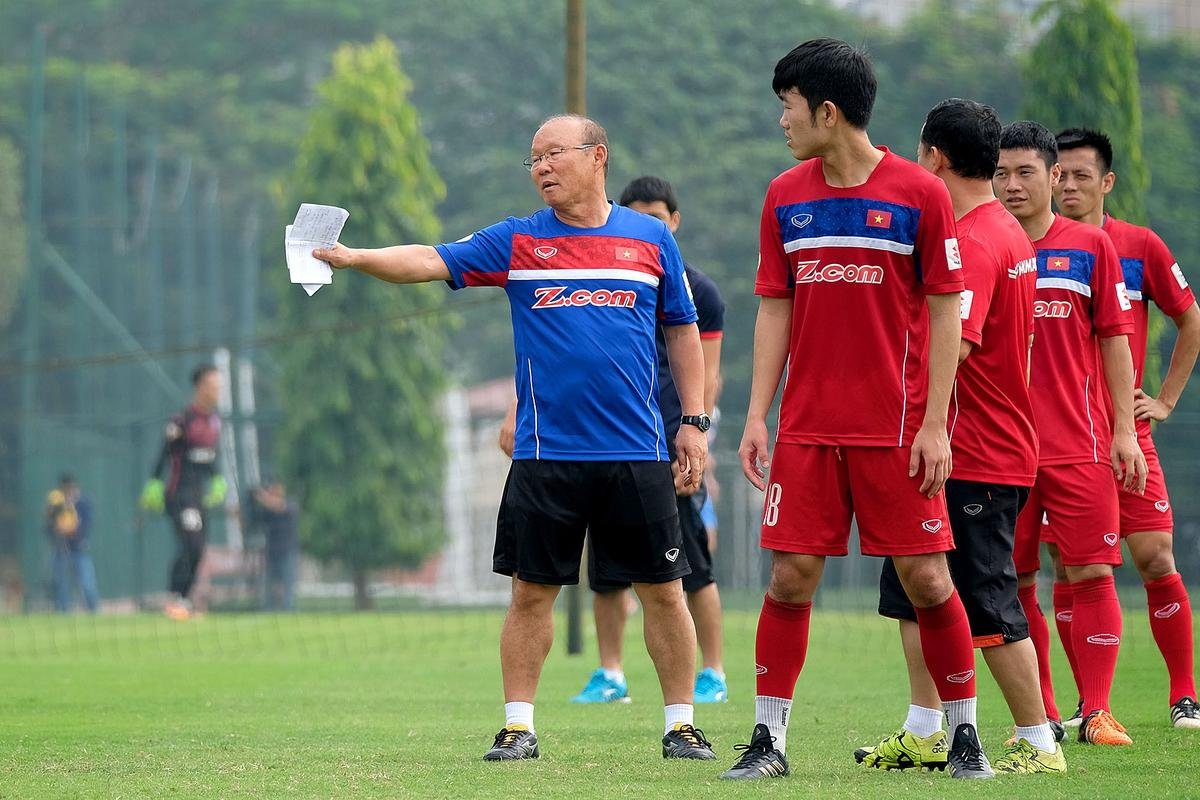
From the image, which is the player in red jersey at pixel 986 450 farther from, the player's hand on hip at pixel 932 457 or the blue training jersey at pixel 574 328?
the blue training jersey at pixel 574 328

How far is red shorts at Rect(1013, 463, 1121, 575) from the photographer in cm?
701

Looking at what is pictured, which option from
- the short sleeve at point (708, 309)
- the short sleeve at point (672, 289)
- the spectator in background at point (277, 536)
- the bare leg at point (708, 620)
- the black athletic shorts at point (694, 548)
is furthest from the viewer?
the spectator in background at point (277, 536)

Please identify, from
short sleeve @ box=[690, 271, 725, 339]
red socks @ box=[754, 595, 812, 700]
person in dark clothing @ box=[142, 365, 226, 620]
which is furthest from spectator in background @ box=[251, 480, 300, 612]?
red socks @ box=[754, 595, 812, 700]

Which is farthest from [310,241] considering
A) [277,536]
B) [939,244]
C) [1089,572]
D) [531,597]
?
[277,536]

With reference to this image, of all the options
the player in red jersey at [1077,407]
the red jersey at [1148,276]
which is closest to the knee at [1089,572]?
the player in red jersey at [1077,407]

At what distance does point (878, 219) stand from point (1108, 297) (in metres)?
1.90

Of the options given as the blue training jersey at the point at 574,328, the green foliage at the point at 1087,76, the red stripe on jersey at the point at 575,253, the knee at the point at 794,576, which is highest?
the green foliage at the point at 1087,76

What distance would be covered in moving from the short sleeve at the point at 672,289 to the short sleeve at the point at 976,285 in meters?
1.05

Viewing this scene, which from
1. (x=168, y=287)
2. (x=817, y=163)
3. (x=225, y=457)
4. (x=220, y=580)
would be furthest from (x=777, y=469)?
(x=168, y=287)

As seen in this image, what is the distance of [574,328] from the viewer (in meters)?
6.21

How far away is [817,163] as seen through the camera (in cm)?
573

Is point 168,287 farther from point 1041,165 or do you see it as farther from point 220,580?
point 1041,165

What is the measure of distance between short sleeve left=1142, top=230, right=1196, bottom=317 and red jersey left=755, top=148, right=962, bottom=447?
255 centimetres

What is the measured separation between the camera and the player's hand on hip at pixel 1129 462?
6.90m
